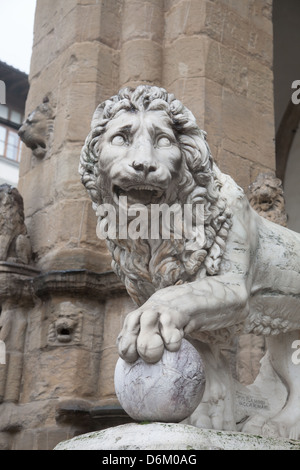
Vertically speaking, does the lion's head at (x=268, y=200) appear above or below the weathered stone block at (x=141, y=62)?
below

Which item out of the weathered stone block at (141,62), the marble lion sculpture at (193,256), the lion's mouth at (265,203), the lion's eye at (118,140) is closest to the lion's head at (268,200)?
the lion's mouth at (265,203)

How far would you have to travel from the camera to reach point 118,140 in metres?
2.76

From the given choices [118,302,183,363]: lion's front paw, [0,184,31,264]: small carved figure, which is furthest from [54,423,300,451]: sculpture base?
[0,184,31,264]: small carved figure

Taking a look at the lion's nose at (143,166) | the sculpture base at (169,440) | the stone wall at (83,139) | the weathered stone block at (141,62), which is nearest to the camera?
the sculpture base at (169,440)

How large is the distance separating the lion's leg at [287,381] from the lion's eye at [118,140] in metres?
1.18

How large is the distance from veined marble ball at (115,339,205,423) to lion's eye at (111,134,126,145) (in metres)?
0.77

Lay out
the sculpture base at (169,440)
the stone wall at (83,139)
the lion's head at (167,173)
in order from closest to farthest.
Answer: the sculpture base at (169,440) < the lion's head at (167,173) < the stone wall at (83,139)

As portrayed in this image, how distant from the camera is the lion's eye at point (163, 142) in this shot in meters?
2.76

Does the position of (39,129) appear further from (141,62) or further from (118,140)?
(118,140)

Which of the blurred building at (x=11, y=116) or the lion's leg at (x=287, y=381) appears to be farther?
the blurred building at (x=11, y=116)

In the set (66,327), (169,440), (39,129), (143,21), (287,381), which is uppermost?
(143,21)

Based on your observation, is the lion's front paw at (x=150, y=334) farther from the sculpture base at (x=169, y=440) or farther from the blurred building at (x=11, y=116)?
the blurred building at (x=11, y=116)

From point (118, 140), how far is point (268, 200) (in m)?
1.51

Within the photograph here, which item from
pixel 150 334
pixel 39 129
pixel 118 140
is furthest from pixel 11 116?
pixel 150 334
